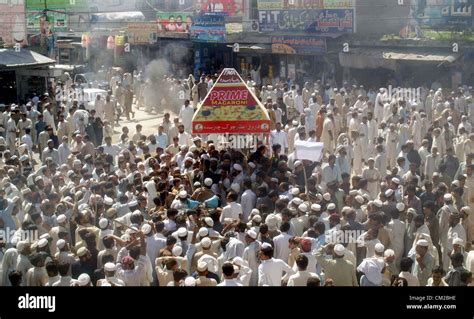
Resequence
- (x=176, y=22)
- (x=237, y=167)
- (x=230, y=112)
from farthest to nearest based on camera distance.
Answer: (x=176, y=22)
(x=230, y=112)
(x=237, y=167)

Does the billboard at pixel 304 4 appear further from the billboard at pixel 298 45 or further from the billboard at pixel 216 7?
the billboard at pixel 216 7

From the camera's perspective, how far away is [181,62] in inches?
1008

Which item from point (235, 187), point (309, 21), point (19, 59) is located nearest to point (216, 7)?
point (309, 21)

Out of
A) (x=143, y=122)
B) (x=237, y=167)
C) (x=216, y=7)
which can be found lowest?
(x=143, y=122)

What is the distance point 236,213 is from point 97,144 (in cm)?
585

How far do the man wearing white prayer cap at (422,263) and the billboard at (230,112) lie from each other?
362cm

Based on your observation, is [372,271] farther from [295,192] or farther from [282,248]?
[295,192]

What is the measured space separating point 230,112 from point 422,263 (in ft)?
13.2

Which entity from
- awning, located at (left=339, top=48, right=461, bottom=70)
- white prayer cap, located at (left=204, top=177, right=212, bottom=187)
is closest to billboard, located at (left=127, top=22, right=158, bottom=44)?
awning, located at (left=339, top=48, right=461, bottom=70)

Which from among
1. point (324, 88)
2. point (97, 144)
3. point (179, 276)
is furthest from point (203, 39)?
point (179, 276)

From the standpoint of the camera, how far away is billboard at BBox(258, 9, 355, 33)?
2030cm

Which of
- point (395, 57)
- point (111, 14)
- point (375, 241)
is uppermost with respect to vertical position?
point (111, 14)

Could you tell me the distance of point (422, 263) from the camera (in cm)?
602
